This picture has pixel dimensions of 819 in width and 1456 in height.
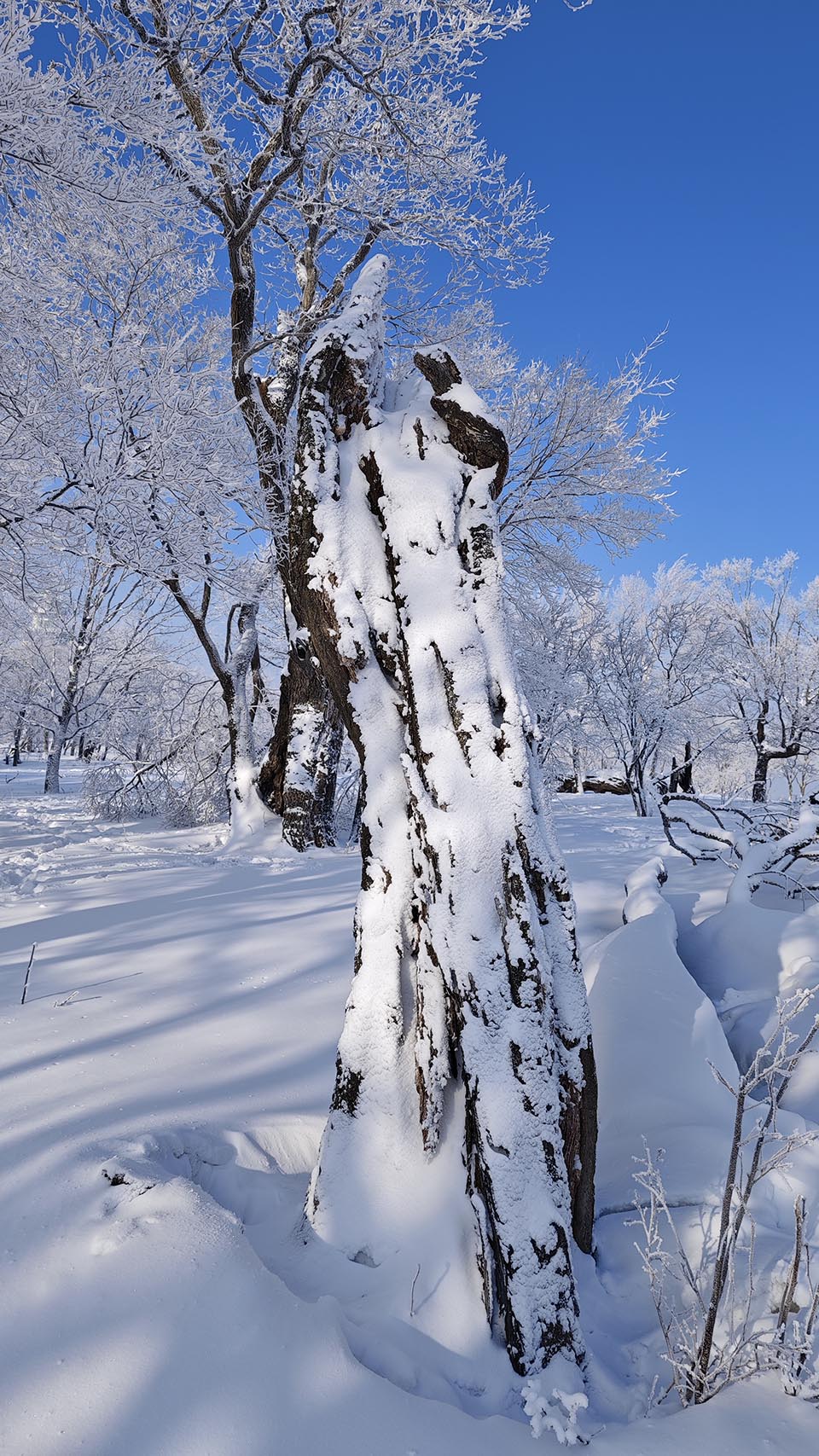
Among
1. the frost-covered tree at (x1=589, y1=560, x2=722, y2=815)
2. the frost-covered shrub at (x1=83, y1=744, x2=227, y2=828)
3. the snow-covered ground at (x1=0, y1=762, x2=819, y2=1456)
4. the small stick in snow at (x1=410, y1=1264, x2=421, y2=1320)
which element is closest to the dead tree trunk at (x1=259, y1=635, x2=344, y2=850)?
the snow-covered ground at (x1=0, y1=762, x2=819, y2=1456)

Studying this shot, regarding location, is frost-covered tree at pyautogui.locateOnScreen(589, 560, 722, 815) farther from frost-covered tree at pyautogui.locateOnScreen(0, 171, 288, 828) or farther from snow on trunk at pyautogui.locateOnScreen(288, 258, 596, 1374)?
snow on trunk at pyautogui.locateOnScreen(288, 258, 596, 1374)

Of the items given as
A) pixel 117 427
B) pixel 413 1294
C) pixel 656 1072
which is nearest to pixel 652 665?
pixel 117 427

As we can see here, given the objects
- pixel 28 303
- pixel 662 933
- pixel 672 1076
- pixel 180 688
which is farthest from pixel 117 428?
pixel 180 688

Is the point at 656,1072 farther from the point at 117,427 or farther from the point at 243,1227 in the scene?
the point at 117,427

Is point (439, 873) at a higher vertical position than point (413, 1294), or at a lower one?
higher

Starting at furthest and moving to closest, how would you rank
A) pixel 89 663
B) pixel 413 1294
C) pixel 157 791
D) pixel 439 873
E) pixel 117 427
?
pixel 89 663
pixel 157 791
pixel 117 427
pixel 439 873
pixel 413 1294

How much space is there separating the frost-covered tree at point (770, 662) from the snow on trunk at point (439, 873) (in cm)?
2337

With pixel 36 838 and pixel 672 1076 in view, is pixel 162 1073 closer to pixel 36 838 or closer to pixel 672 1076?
pixel 672 1076

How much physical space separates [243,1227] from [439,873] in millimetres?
Result: 885

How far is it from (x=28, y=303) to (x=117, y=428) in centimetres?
102

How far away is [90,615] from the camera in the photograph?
57.3 feet

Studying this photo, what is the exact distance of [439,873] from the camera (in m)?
1.71

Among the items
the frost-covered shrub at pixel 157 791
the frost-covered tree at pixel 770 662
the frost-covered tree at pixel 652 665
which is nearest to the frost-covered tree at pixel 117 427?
the frost-covered shrub at pixel 157 791

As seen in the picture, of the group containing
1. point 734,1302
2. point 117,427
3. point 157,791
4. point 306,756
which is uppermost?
point 117,427
